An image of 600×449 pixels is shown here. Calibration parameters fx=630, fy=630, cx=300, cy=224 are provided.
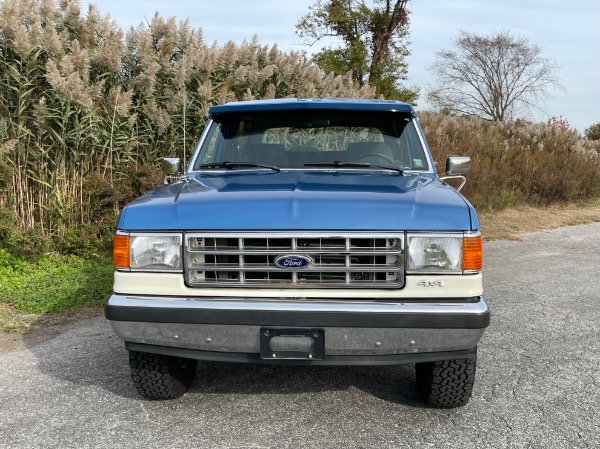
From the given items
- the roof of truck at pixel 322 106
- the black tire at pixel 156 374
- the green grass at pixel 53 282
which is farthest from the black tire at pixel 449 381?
the green grass at pixel 53 282

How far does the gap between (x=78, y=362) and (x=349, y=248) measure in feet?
7.54

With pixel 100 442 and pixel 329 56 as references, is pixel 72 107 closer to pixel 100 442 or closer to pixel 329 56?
pixel 100 442

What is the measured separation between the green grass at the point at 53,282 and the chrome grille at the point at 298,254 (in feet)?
10.0

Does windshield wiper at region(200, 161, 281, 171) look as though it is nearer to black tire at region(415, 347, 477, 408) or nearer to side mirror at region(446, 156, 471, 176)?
side mirror at region(446, 156, 471, 176)

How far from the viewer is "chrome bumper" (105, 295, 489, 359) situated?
9.55 ft

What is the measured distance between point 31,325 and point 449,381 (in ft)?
11.5

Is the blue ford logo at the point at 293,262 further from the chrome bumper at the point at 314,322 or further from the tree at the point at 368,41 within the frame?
the tree at the point at 368,41

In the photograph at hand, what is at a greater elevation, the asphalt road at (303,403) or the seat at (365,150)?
the seat at (365,150)

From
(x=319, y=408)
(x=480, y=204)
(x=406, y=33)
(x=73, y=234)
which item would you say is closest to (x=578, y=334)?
(x=319, y=408)

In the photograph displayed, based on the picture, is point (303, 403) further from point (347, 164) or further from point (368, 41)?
point (368, 41)

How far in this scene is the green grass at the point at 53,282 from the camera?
567cm

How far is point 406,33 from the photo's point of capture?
1035 inches

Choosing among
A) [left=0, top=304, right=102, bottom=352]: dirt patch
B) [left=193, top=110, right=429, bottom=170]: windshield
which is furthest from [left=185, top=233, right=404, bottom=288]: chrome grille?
[left=0, top=304, right=102, bottom=352]: dirt patch

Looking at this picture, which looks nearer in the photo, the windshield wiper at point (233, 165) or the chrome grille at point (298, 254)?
the chrome grille at point (298, 254)
